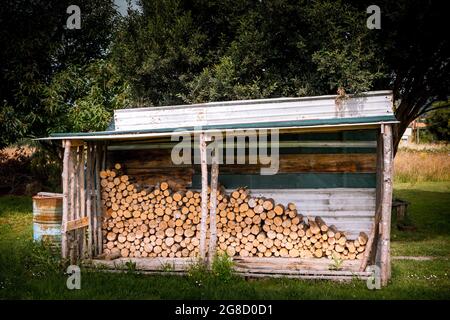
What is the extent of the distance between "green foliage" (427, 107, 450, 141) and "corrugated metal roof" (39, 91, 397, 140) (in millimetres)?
25392

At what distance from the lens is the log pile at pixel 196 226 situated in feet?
26.9

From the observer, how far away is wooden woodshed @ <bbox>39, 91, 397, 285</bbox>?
7.90 m

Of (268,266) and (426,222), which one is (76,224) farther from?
(426,222)

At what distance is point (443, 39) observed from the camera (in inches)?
414

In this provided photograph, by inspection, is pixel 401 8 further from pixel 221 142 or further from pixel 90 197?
pixel 90 197

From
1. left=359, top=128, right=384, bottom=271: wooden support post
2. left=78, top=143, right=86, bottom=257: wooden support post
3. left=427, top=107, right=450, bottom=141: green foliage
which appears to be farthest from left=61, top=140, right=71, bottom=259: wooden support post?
left=427, top=107, right=450, bottom=141: green foliage

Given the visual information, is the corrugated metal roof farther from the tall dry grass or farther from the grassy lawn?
the tall dry grass

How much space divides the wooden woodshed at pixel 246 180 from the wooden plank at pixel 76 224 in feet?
0.06

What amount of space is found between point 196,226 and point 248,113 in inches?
102

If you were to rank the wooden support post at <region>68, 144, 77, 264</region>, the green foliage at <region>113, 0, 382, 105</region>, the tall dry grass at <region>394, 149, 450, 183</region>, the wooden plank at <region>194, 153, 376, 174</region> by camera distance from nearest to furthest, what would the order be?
the wooden support post at <region>68, 144, 77, 264</region>
the wooden plank at <region>194, 153, 376, 174</region>
the green foliage at <region>113, 0, 382, 105</region>
the tall dry grass at <region>394, 149, 450, 183</region>

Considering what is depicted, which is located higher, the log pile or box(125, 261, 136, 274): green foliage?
the log pile

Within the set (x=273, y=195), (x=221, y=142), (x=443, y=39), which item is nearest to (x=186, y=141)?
(x=221, y=142)

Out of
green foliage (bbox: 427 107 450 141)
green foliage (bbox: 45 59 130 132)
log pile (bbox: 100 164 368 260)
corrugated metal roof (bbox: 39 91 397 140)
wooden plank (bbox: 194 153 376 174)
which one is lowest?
log pile (bbox: 100 164 368 260)

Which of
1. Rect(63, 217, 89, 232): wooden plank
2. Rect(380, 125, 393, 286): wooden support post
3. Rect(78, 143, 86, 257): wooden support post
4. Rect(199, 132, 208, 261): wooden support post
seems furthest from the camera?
Rect(78, 143, 86, 257): wooden support post
